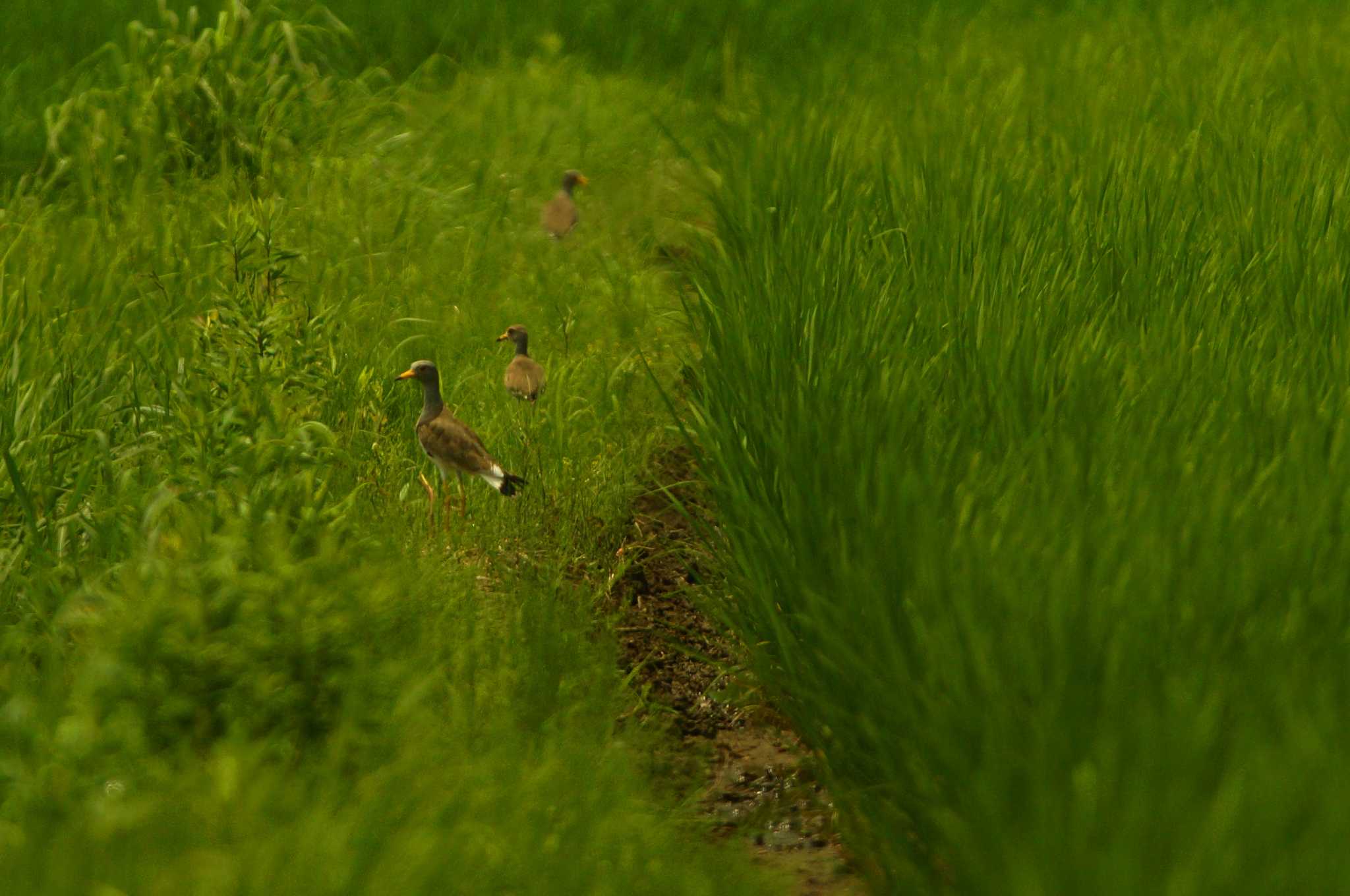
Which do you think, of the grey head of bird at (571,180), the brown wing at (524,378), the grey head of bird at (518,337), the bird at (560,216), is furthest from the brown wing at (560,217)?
the brown wing at (524,378)

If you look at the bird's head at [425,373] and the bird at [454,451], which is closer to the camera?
the bird at [454,451]

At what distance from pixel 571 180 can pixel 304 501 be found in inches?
119

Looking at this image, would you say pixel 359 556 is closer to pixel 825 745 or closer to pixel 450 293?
pixel 825 745

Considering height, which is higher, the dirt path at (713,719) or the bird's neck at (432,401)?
the bird's neck at (432,401)

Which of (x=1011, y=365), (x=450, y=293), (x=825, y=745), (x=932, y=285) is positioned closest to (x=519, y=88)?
(x=450, y=293)

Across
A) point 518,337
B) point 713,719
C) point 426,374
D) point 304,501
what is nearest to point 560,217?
point 518,337

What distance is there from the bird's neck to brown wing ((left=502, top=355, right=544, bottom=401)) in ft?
1.05

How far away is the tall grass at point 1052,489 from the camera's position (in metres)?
2.14

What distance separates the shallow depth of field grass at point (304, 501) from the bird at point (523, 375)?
0.19 ft

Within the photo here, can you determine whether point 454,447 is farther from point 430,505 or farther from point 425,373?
point 425,373

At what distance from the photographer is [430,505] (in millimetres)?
3871

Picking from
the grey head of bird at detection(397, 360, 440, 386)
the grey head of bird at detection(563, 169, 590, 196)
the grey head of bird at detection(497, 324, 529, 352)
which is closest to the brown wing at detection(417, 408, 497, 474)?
the grey head of bird at detection(397, 360, 440, 386)

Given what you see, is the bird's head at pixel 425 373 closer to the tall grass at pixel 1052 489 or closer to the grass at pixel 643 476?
the grass at pixel 643 476

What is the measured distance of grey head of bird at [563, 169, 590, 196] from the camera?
590 centimetres
